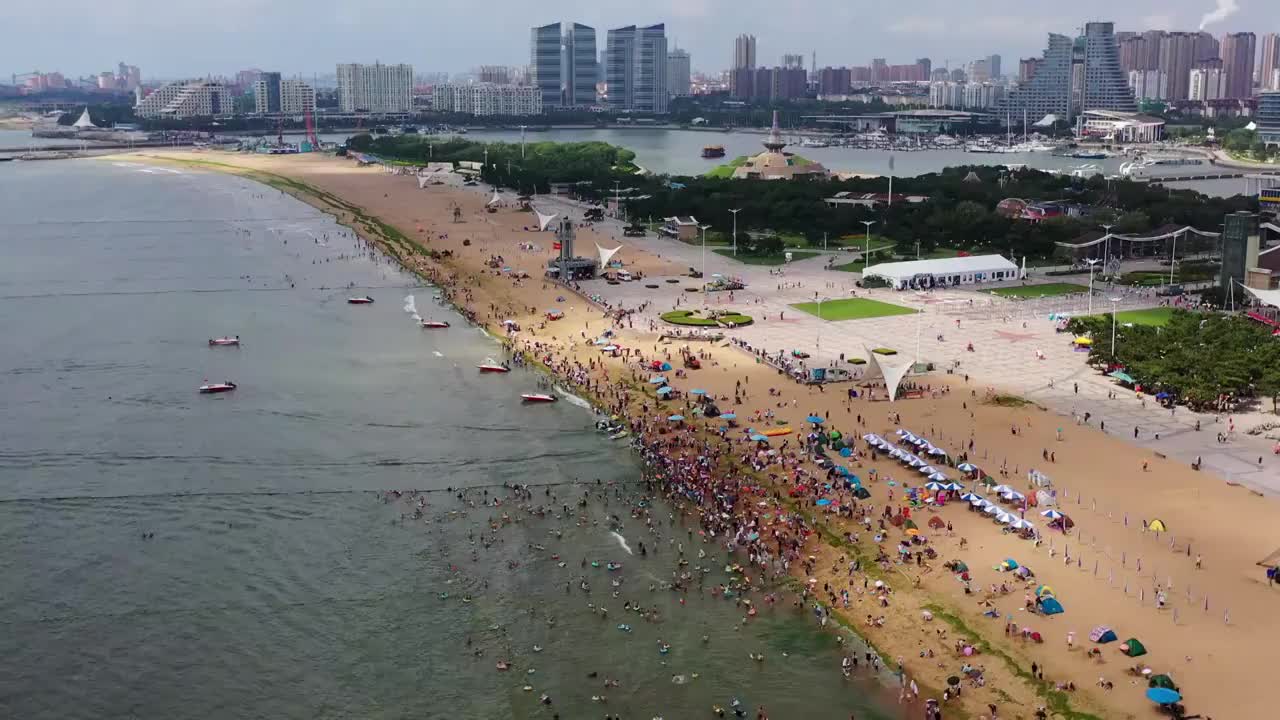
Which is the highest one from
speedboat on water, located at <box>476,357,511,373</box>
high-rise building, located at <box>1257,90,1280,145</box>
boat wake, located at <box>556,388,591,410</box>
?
high-rise building, located at <box>1257,90,1280,145</box>

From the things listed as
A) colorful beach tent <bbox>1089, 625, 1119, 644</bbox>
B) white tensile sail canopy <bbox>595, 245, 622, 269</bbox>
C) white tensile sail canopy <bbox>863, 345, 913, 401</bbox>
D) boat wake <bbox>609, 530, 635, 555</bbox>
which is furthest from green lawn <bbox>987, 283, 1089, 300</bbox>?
colorful beach tent <bbox>1089, 625, 1119, 644</bbox>

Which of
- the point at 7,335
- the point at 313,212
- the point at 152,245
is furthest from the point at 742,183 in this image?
the point at 7,335

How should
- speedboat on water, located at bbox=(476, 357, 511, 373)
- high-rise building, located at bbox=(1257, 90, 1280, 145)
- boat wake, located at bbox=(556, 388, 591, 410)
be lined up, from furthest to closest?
high-rise building, located at bbox=(1257, 90, 1280, 145)
speedboat on water, located at bbox=(476, 357, 511, 373)
boat wake, located at bbox=(556, 388, 591, 410)

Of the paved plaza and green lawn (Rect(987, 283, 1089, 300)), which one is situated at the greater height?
green lawn (Rect(987, 283, 1089, 300))

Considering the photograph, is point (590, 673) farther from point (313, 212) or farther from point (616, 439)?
point (313, 212)

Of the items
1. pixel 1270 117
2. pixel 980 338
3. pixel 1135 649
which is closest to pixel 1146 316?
pixel 980 338

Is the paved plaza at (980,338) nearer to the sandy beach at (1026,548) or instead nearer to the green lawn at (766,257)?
the green lawn at (766,257)

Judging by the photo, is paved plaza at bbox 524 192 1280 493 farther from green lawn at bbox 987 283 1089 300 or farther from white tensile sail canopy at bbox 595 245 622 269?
white tensile sail canopy at bbox 595 245 622 269
